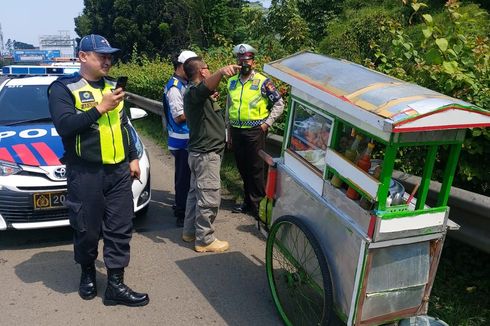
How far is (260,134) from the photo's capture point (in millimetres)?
5051

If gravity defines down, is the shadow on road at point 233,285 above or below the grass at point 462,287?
below

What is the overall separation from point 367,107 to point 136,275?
2533mm

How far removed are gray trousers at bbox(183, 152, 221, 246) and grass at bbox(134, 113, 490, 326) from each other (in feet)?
6.51

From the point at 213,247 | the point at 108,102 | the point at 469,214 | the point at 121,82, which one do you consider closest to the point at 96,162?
the point at 108,102

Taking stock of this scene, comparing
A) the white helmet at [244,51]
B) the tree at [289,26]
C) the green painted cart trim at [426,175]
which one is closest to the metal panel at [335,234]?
the green painted cart trim at [426,175]

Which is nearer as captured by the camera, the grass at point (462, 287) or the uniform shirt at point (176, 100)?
the grass at point (462, 287)

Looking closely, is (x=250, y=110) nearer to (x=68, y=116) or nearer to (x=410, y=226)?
(x=68, y=116)

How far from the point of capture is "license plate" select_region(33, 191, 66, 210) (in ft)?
13.7

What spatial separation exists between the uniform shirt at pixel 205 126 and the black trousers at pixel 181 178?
0.80 meters

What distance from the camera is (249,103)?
4945mm

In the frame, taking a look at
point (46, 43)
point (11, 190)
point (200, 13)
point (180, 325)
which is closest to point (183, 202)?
point (11, 190)

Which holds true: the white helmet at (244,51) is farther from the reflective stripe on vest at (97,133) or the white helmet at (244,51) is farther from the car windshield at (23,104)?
the car windshield at (23,104)

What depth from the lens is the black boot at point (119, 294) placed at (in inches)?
135

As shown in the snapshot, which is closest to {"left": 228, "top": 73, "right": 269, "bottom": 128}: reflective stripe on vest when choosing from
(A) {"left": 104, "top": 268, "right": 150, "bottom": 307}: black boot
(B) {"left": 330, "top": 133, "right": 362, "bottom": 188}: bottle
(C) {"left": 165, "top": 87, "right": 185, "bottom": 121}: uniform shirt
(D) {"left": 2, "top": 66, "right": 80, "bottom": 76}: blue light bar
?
(C) {"left": 165, "top": 87, "right": 185, "bottom": 121}: uniform shirt
